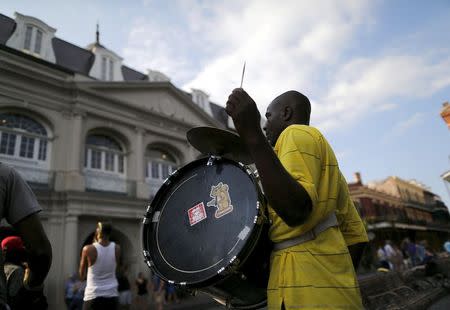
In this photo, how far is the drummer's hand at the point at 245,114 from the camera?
48.6 inches

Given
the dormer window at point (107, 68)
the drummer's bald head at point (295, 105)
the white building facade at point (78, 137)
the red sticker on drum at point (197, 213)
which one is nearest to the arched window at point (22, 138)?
the white building facade at point (78, 137)

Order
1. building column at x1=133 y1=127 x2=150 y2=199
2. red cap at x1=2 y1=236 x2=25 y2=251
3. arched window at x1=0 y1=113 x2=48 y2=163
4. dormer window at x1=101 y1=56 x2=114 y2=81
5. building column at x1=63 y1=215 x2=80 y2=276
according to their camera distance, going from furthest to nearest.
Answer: dormer window at x1=101 y1=56 x2=114 y2=81
building column at x1=133 y1=127 x2=150 y2=199
arched window at x1=0 y1=113 x2=48 y2=163
building column at x1=63 y1=215 x2=80 y2=276
red cap at x1=2 y1=236 x2=25 y2=251

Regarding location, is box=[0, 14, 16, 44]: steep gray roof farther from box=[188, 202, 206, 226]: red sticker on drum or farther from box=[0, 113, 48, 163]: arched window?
box=[188, 202, 206, 226]: red sticker on drum

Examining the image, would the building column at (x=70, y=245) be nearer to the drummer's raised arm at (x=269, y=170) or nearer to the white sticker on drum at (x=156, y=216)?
the white sticker on drum at (x=156, y=216)

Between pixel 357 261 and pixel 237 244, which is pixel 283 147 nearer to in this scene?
pixel 237 244

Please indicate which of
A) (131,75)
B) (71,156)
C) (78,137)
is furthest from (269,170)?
(131,75)

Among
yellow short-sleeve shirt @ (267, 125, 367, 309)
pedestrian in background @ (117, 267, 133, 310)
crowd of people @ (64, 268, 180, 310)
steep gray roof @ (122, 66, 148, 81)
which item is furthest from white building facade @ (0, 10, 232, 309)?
yellow short-sleeve shirt @ (267, 125, 367, 309)

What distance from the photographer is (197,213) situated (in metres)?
1.48

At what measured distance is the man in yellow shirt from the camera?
1129 mm

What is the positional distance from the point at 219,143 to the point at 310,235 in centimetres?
65

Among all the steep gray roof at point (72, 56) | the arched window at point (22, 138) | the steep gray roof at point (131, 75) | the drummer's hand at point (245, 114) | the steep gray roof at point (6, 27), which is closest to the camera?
the drummer's hand at point (245, 114)

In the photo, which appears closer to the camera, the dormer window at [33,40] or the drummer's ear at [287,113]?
the drummer's ear at [287,113]

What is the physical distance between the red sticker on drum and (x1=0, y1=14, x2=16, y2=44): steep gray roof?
1559cm

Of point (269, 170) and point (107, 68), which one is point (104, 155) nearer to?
point (107, 68)
